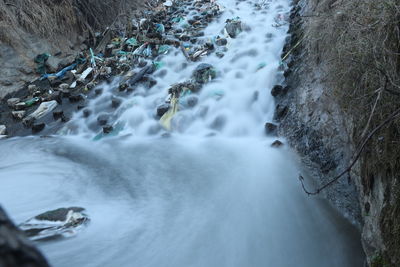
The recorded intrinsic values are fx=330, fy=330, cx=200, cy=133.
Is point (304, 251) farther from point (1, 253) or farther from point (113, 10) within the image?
point (113, 10)

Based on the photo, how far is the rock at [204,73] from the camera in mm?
5316

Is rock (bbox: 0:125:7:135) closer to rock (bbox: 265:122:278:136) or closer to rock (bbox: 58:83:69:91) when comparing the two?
rock (bbox: 58:83:69:91)

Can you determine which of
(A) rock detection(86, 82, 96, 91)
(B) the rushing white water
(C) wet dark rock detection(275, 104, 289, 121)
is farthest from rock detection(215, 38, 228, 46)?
(C) wet dark rock detection(275, 104, 289, 121)

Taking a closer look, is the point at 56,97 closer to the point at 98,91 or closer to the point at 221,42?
the point at 98,91

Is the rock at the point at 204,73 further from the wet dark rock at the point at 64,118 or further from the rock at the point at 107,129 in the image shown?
the wet dark rock at the point at 64,118

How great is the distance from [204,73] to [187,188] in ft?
8.25

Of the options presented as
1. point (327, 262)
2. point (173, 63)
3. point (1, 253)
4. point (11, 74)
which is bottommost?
point (327, 262)

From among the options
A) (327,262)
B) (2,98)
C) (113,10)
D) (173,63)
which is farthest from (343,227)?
(113,10)

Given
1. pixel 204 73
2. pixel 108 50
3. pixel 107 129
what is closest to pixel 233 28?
pixel 204 73

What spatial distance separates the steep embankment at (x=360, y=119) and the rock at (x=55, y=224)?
7.12 feet

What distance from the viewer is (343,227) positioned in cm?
263

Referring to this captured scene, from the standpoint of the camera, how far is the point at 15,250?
56 cm

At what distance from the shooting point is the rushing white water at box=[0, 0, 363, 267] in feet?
8.54

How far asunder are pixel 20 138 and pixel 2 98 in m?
1.34
